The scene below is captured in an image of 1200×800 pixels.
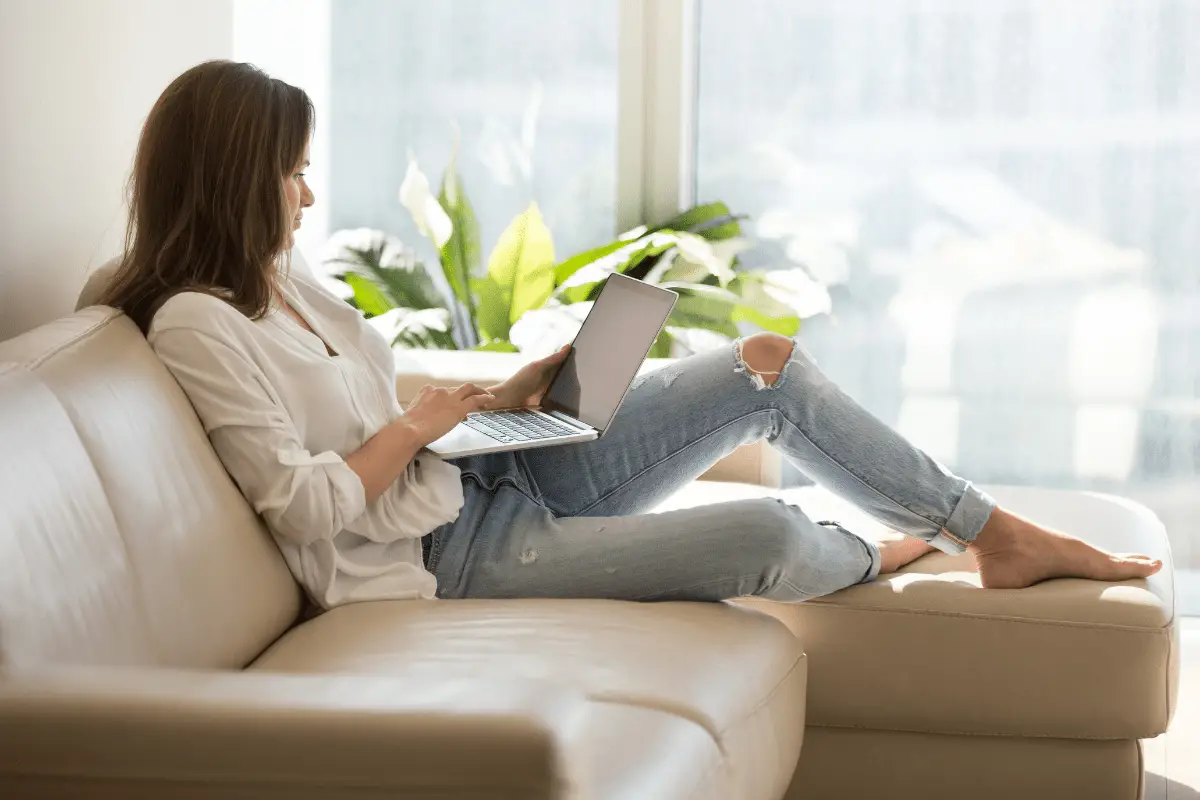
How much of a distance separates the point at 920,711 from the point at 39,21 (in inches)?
62.7

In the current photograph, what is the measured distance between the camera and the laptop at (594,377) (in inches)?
76.3

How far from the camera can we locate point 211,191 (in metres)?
1.74

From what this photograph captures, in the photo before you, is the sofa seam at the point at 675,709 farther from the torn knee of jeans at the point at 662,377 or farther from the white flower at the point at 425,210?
the white flower at the point at 425,210

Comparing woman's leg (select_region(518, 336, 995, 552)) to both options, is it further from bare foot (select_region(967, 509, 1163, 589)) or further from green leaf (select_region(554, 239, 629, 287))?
green leaf (select_region(554, 239, 629, 287))

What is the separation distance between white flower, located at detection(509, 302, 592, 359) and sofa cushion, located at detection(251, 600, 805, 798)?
159cm

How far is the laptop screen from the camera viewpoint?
1993mm

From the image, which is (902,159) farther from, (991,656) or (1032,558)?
(991,656)

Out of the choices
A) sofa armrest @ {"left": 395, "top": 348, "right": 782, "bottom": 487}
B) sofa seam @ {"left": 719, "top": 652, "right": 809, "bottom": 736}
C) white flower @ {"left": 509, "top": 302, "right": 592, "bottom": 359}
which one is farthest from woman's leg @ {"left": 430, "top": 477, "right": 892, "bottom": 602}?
white flower @ {"left": 509, "top": 302, "right": 592, "bottom": 359}

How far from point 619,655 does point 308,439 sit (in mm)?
518

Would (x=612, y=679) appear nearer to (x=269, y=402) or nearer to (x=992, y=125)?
(x=269, y=402)

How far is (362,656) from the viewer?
4.96 feet

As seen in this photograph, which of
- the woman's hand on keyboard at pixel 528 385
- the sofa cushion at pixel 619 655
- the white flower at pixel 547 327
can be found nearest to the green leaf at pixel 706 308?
the white flower at pixel 547 327

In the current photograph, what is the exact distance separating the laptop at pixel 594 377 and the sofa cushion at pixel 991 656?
38 centimetres

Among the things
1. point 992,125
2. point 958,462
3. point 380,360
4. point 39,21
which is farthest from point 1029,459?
point 39,21
